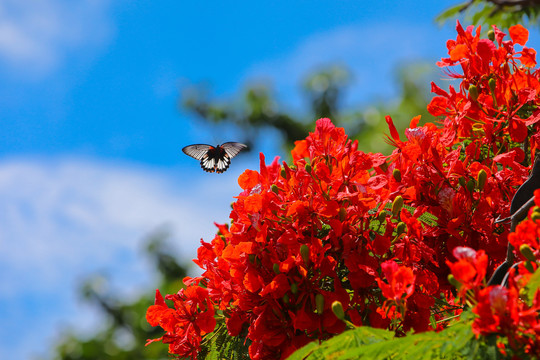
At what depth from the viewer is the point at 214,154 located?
3260 millimetres

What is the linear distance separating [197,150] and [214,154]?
101mm

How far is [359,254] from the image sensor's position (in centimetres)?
168

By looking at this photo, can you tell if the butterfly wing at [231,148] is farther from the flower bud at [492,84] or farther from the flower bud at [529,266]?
the flower bud at [529,266]

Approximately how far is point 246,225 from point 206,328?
34cm

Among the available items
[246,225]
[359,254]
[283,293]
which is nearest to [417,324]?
[359,254]

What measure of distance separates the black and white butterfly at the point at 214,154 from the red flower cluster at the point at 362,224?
121 cm

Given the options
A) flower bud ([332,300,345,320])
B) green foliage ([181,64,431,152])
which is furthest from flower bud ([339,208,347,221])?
green foliage ([181,64,431,152])

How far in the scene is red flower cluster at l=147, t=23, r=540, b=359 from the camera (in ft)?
5.44

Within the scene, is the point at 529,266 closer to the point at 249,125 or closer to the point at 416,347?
the point at 416,347

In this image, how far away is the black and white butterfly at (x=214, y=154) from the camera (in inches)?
125

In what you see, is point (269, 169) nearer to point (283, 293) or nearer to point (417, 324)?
point (283, 293)

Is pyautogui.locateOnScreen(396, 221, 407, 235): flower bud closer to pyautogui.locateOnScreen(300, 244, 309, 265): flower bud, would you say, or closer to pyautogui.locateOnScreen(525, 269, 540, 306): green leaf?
pyautogui.locateOnScreen(300, 244, 309, 265): flower bud

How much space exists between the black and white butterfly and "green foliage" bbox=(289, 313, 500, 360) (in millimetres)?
1990

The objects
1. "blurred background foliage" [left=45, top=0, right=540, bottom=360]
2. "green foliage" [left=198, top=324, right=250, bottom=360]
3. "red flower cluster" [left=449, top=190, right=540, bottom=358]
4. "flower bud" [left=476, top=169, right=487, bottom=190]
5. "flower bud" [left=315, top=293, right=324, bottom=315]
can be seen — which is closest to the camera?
"red flower cluster" [left=449, top=190, right=540, bottom=358]
